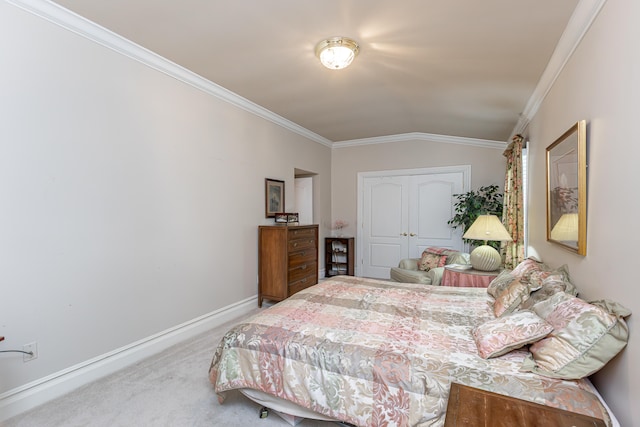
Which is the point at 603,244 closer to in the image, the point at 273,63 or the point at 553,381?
the point at 553,381

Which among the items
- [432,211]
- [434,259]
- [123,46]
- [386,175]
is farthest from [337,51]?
[432,211]

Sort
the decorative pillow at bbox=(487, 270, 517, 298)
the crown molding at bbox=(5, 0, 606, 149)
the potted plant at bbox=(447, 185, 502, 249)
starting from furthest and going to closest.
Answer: the potted plant at bbox=(447, 185, 502, 249)
the decorative pillow at bbox=(487, 270, 517, 298)
the crown molding at bbox=(5, 0, 606, 149)

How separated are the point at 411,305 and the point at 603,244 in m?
1.11

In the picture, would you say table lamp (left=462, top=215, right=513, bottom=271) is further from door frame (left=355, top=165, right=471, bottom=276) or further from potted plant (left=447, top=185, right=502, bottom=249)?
door frame (left=355, top=165, right=471, bottom=276)

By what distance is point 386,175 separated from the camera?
5305 millimetres

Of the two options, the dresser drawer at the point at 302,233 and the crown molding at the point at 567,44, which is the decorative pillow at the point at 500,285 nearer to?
the crown molding at the point at 567,44

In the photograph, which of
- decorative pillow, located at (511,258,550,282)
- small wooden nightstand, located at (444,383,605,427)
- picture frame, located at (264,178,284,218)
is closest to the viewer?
small wooden nightstand, located at (444,383,605,427)

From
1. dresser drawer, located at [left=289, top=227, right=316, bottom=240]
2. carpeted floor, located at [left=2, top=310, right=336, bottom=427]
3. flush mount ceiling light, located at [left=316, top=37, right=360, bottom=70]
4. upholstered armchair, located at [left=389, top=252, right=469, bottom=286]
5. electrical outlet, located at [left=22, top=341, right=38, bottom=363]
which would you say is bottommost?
carpeted floor, located at [left=2, top=310, right=336, bottom=427]

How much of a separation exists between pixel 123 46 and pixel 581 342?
335 cm

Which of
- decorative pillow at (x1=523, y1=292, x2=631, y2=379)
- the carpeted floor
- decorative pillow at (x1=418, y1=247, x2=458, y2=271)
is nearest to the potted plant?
decorative pillow at (x1=418, y1=247, x2=458, y2=271)

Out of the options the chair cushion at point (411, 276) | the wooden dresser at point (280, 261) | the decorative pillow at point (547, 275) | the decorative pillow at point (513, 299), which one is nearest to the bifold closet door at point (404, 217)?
the chair cushion at point (411, 276)

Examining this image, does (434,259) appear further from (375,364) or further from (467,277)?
(375,364)

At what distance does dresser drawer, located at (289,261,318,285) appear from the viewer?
3770mm

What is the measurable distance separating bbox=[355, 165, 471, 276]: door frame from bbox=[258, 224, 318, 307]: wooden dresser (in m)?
1.79
